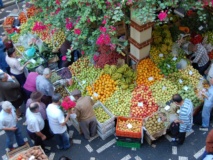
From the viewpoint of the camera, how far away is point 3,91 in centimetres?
665

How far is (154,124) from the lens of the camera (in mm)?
6262

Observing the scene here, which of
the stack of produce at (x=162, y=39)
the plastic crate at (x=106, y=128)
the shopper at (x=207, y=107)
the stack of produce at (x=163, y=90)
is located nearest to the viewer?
the shopper at (x=207, y=107)

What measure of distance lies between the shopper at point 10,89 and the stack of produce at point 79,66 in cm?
148

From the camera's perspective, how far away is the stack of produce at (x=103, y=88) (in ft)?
22.7

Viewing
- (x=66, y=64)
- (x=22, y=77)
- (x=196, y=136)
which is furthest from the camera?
(x=66, y=64)

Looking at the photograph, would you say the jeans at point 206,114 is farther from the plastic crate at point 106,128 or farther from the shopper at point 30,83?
the shopper at point 30,83

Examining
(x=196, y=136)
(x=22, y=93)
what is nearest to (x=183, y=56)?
(x=196, y=136)

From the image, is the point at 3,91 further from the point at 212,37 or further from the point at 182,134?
the point at 212,37

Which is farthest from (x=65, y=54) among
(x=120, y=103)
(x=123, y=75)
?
(x=120, y=103)

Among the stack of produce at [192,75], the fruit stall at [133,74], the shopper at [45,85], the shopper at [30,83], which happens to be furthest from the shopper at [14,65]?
the stack of produce at [192,75]

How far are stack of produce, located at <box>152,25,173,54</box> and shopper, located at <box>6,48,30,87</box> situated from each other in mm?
3327

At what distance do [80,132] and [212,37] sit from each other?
4.38 m

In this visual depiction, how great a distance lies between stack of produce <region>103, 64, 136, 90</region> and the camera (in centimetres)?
692

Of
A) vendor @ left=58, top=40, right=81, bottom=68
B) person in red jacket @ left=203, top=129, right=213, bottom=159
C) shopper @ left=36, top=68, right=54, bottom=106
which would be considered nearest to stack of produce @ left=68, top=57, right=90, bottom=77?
vendor @ left=58, top=40, right=81, bottom=68
